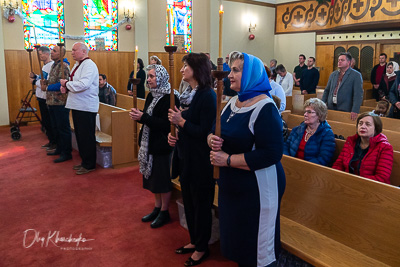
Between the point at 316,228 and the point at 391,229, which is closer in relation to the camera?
the point at 391,229

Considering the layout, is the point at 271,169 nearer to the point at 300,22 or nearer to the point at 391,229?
the point at 391,229

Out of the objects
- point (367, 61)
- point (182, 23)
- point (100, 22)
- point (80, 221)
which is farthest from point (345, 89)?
point (182, 23)

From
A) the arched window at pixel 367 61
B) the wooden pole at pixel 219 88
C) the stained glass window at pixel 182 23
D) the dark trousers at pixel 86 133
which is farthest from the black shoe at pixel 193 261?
the arched window at pixel 367 61

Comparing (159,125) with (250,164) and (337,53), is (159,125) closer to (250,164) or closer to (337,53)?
(250,164)

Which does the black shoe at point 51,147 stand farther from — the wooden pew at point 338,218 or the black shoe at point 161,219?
the wooden pew at point 338,218

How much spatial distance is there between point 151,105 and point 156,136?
0.87 feet

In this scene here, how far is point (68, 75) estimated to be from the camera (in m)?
5.29

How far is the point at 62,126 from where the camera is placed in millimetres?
5367

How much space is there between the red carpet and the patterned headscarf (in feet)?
2.00

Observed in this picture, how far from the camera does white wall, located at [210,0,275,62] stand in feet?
37.7

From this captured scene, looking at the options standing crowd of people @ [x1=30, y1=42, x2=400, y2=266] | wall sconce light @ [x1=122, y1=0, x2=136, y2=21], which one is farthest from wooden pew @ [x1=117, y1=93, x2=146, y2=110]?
wall sconce light @ [x1=122, y1=0, x2=136, y2=21]

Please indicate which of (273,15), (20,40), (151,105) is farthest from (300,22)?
(151,105)

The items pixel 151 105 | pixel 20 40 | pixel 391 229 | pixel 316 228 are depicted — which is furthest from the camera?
pixel 20 40

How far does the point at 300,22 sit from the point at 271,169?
10.9 metres
